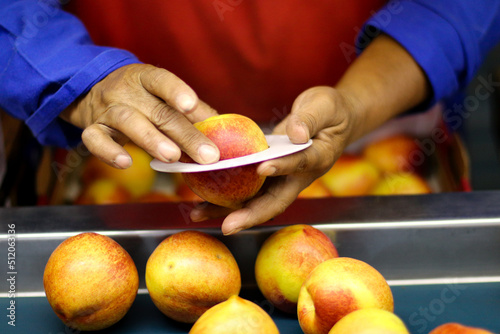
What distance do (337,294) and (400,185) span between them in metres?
0.69

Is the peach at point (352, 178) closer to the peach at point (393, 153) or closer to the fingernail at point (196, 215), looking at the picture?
the peach at point (393, 153)

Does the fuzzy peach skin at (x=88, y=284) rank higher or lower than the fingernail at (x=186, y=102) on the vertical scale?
lower

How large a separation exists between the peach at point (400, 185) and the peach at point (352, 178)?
0.02 m

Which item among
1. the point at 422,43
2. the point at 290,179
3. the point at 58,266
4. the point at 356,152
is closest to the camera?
the point at 58,266

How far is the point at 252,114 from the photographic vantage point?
4.89 feet

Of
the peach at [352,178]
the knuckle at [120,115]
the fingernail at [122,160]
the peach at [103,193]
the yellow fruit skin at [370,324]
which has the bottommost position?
the peach at [103,193]

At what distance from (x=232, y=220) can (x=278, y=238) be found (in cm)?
8

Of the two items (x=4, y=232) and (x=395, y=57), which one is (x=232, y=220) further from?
(x=395, y=57)

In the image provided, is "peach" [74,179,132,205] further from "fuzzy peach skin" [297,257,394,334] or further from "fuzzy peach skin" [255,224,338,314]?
"fuzzy peach skin" [297,257,394,334]

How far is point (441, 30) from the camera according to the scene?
1170 mm

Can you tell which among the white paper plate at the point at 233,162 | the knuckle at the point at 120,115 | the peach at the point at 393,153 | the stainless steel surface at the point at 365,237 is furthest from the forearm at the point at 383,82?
the knuckle at the point at 120,115

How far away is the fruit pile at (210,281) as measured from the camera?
0.63m

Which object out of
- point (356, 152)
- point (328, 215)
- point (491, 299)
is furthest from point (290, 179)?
point (356, 152)

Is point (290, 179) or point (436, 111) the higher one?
point (290, 179)
